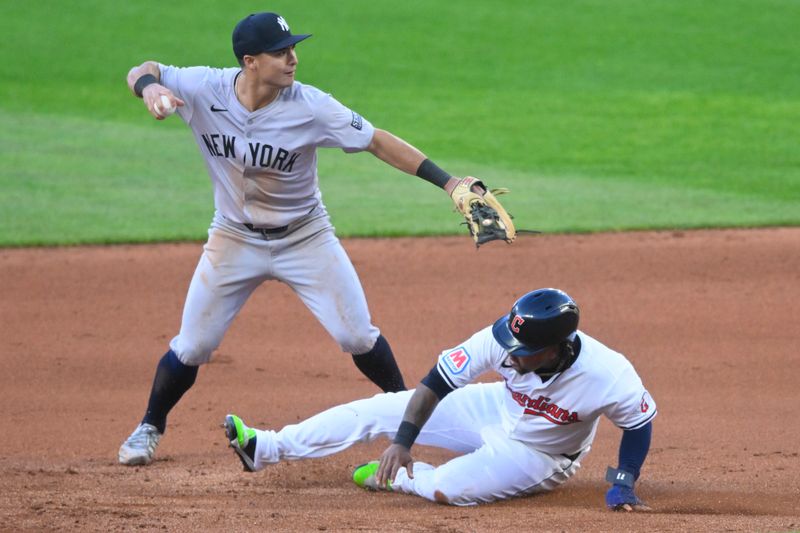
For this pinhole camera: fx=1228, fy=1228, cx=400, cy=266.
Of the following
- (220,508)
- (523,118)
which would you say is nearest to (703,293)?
(220,508)

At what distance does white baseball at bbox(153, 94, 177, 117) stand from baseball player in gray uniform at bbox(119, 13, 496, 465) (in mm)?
225

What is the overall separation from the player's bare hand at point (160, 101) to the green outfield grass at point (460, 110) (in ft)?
15.7

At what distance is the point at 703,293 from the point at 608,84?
743 cm

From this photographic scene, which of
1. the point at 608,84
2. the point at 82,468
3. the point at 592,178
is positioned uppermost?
the point at 608,84

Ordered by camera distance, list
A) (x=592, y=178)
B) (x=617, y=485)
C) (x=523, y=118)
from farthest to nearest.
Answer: (x=523, y=118) < (x=592, y=178) < (x=617, y=485)

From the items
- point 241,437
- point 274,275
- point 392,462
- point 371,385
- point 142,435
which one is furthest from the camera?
point 371,385

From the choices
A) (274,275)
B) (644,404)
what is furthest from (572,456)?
(274,275)

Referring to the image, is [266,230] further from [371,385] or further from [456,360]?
[371,385]

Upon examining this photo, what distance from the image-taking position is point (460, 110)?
576 inches

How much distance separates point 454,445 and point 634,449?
883 millimetres

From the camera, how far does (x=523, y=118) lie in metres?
14.2

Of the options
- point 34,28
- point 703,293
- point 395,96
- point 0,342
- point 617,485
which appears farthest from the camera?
point 34,28

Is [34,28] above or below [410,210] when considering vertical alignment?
above

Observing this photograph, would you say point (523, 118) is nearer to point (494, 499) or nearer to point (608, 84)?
point (608, 84)
